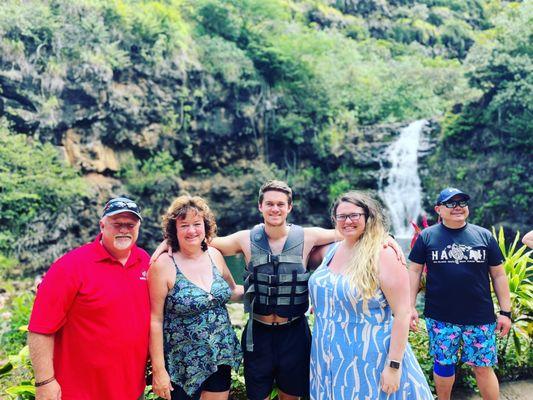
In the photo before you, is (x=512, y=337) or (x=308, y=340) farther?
(x=512, y=337)

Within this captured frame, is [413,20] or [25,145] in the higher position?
[413,20]

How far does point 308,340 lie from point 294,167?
Answer: 20549 mm

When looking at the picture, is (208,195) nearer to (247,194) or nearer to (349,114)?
(247,194)

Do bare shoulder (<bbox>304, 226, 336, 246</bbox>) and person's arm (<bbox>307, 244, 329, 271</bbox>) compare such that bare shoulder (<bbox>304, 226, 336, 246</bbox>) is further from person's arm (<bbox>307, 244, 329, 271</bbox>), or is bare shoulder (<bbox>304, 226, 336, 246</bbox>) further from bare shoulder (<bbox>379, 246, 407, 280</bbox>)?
bare shoulder (<bbox>379, 246, 407, 280</bbox>)

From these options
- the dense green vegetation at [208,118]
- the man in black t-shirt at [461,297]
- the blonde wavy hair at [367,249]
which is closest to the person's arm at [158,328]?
the blonde wavy hair at [367,249]

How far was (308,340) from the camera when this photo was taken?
271 centimetres

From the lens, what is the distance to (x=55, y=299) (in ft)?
6.92

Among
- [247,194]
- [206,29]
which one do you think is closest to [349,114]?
[247,194]

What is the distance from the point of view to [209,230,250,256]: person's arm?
2814 mm

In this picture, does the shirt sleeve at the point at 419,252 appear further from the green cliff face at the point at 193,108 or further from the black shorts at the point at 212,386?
the green cliff face at the point at 193,108

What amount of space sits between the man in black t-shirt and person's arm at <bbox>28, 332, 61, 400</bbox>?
2.38m

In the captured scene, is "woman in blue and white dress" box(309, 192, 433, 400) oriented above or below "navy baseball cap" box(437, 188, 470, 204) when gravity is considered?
below

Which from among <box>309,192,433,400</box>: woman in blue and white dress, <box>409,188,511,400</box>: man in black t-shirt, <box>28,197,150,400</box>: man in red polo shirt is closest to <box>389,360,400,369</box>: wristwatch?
<box>309,192,433,400</box>: woman in blue and white dress

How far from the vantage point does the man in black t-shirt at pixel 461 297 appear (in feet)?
9.39
